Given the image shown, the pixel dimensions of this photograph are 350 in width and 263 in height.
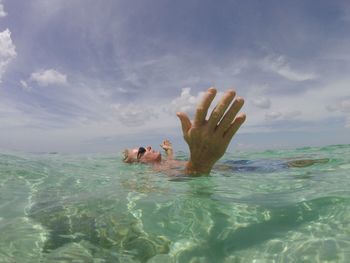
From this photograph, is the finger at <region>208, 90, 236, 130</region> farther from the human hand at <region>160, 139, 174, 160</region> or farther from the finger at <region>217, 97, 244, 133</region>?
the human hand at <region>160, 139, 174, 160</region>

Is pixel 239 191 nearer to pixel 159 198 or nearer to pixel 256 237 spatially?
pixel 159 198

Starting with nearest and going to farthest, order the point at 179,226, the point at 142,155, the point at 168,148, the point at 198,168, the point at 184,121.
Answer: the point at 179,226, the point at 184,121, the point at 198,168, the point at 142,155, the point at 168,148

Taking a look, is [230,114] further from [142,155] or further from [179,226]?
[142,155]

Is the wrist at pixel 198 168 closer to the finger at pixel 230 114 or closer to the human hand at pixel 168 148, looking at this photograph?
the finger at pixel 230 114

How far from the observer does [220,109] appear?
3523 mm

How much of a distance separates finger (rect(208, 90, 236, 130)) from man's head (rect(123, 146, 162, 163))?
6.71 metres

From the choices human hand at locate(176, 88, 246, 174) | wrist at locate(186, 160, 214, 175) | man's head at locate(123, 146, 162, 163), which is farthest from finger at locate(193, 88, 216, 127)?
man's head at locate(123, 146, 162, 163)

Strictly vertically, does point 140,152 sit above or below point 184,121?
below

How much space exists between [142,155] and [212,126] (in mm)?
7149

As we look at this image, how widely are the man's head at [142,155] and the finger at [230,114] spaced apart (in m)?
6.71

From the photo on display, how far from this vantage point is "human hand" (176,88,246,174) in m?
3.47

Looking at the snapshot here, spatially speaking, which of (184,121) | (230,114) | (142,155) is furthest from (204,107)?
(142,155)

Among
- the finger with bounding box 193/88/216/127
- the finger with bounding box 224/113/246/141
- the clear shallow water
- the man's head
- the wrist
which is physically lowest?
the clear shallow water

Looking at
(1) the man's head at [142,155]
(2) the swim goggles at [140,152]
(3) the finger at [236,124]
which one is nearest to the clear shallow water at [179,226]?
(3) the finger at [236,124]
